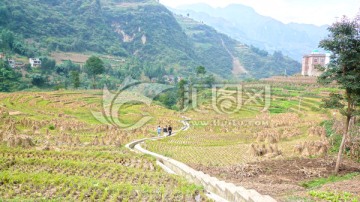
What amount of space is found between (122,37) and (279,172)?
14993 cm

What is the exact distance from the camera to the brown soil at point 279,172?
11.4m

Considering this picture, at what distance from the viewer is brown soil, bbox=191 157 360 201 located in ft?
37.5

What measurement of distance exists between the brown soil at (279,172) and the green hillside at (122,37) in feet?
247

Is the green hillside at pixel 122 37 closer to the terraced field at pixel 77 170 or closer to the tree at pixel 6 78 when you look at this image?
the tree at pixel 6 78

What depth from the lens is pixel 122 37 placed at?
155500mm

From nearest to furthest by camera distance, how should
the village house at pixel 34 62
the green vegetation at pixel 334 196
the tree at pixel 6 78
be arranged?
the green vegetation at pixel 334 196
the tree at pixel 6 78
the village house at pixel 34 62

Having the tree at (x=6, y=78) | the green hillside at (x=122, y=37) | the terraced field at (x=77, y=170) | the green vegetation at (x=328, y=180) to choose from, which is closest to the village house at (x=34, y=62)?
the green hillside at (x=122, y=37)

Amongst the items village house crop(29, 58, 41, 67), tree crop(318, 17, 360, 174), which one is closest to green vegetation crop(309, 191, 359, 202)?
tree crop(318, 17, 360, 174)

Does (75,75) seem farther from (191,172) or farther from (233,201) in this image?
(233,201)

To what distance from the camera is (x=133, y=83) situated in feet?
262

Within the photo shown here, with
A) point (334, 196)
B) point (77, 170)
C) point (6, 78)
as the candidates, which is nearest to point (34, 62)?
point (6, 78)

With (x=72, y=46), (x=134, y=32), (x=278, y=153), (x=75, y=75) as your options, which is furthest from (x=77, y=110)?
(x=134, y=32)

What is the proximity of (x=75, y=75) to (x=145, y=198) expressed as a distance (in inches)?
2190

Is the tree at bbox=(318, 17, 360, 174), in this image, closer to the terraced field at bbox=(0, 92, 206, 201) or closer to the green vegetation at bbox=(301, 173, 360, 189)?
the green vegetation at bbox=(301, 173, 360, 189)
